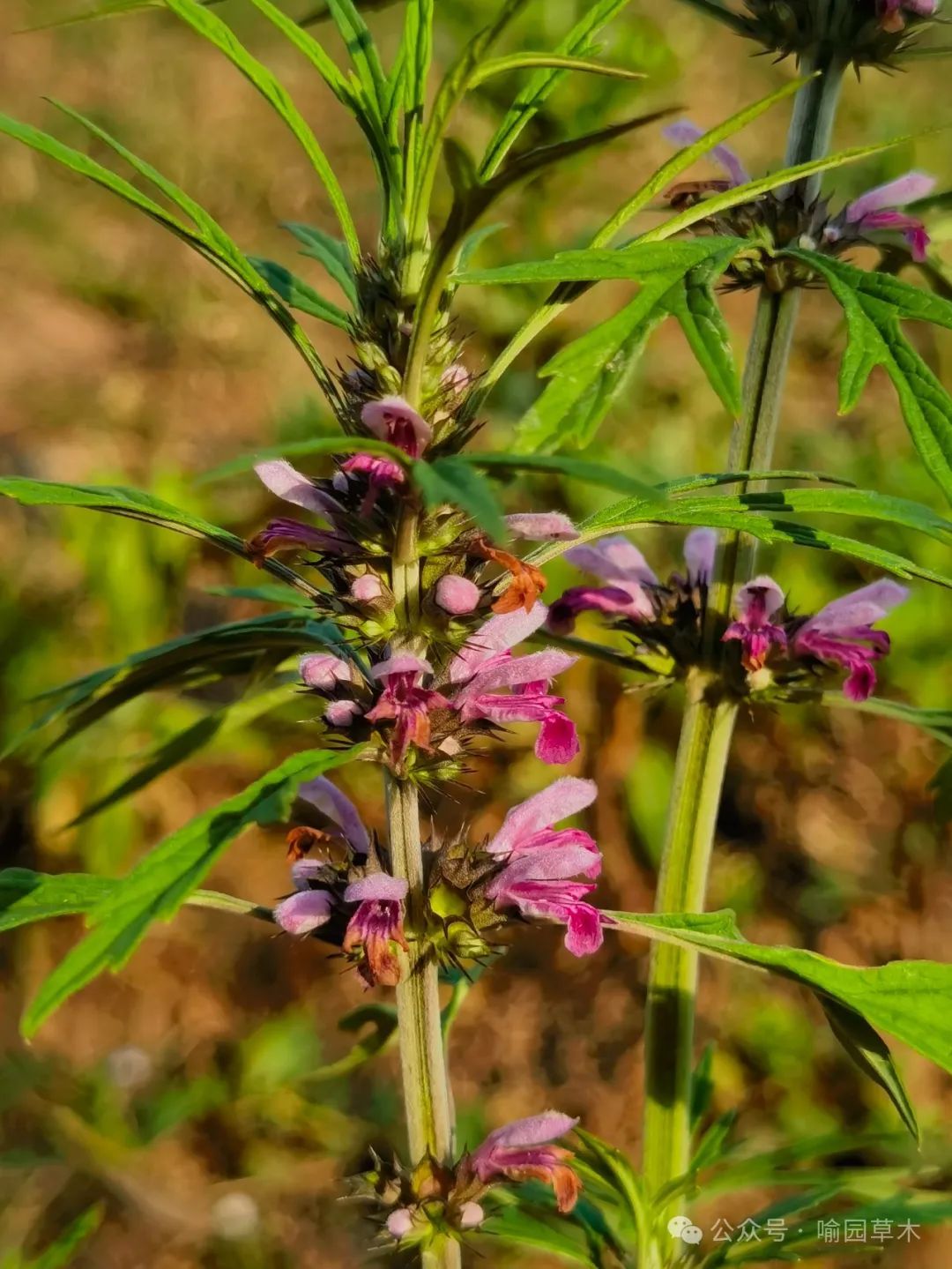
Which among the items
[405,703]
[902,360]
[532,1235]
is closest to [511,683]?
[405,703]

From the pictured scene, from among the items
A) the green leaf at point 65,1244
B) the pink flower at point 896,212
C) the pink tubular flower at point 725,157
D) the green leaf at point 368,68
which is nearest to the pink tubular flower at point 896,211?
the pink flower at point 896,212

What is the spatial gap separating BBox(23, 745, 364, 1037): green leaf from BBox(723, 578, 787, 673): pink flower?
0.56 metres

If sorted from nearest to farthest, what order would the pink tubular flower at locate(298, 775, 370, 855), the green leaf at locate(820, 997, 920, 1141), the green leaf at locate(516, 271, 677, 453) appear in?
the green leaf at locate(516, 271, 677, 453) < the green leaf at locate(820, 997, 920, 1141) < the pink tubular flower at locate(298, 775, 370, 855)

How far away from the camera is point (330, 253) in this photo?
0.82m

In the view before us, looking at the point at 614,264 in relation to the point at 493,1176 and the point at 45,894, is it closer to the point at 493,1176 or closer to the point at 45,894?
the point at 45,894

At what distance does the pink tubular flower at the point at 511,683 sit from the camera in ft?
2.47

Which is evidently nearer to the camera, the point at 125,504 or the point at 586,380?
the point at 586,380

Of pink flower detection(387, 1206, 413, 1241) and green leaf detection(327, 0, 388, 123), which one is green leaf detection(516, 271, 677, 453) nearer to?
green leaf detection(327, 0, 388, 123)

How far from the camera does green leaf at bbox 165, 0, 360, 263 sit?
0.62 m

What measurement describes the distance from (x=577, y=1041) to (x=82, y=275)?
3.71 metres

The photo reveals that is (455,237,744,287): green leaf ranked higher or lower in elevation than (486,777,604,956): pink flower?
higher

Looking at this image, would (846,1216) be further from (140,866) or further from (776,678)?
(140,866)

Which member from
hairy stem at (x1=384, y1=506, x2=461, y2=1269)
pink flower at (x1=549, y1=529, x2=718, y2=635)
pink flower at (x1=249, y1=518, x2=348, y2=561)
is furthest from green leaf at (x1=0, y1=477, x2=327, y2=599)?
pink flower at (x1=549, y1=529, x2=718, y2=635)

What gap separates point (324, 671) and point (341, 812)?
0.23 meters
